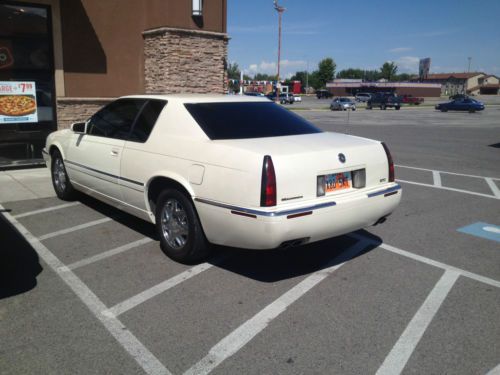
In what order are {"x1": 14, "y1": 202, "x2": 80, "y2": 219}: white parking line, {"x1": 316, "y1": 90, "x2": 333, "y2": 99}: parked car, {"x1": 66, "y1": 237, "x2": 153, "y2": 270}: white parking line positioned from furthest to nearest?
{"x1": 316, "y1": 90, "x2": 333, "y2": 99}: parked car
{"x1": 14, "y1": 202, "x2": 80, "y2": 219}: white parking line
{"x1": 66, "y1": 237, "x2": 153, "y2": 270}: white parking line

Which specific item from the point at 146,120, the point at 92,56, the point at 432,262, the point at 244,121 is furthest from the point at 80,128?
the point at 92,56

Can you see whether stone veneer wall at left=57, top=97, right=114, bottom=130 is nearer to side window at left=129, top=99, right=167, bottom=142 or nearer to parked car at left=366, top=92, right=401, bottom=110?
side window at left=129, top=99, right=167, bottom=142

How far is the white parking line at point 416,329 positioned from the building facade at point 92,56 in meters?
8.65

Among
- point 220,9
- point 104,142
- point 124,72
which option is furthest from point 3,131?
point 220,9

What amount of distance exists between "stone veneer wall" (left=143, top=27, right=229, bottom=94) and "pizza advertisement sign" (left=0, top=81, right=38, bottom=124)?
11.6ft

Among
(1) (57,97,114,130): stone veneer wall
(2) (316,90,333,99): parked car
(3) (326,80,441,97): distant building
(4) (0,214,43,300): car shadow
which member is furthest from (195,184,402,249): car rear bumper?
(3) (326,80,441,97): distant building

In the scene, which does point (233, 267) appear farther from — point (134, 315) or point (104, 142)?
point (104, 142)

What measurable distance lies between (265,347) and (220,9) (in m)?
11.9

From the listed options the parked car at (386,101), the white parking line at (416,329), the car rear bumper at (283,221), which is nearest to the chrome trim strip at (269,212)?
the car rear bumper at (283,221)

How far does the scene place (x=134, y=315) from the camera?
3463 mm

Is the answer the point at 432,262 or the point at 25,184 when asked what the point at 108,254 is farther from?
the point at 25,184

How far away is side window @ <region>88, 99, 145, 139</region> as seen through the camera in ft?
17.1

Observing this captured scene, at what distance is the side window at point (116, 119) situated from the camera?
205 inches

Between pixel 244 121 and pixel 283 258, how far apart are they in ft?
4.81
